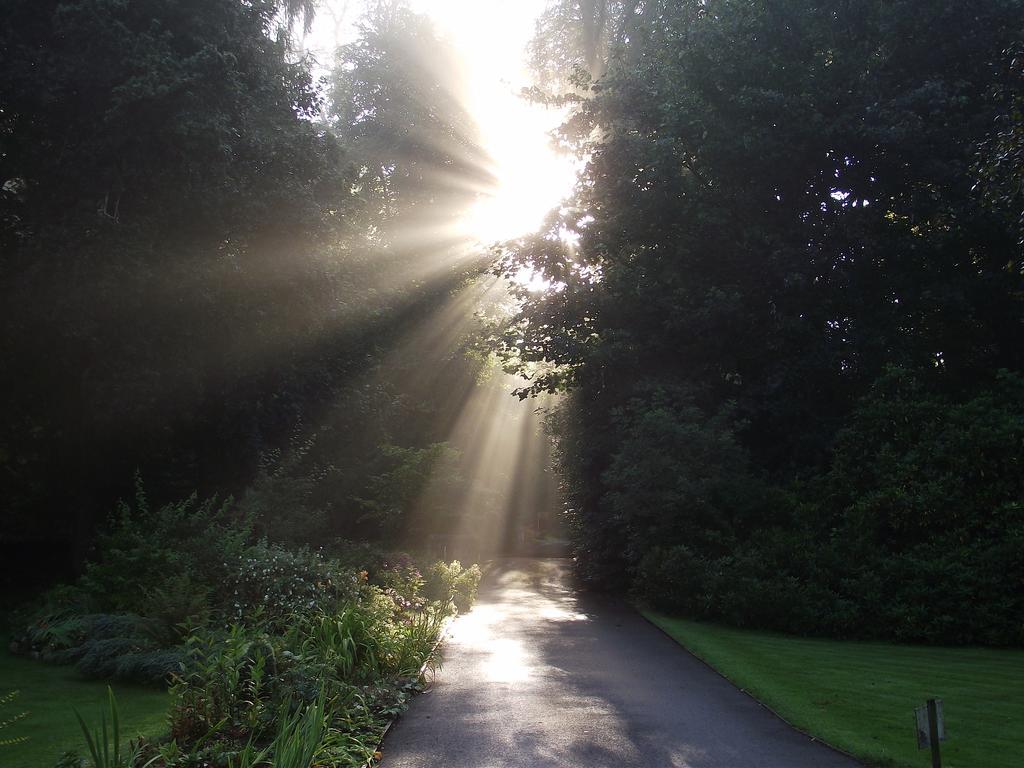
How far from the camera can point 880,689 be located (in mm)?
10328

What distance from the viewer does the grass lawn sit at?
25.8 ft

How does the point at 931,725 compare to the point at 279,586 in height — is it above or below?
below

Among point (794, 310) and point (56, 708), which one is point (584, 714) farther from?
point (794, 310)

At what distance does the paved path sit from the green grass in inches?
91.2

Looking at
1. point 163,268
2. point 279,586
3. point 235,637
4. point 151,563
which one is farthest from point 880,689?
point 163,268

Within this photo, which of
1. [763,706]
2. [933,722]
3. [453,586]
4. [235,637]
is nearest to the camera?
[933,722]

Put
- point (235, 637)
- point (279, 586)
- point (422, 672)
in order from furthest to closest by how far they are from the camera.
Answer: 1. point (279, 586)
2. point (422, 672)
3. point (235, 637)

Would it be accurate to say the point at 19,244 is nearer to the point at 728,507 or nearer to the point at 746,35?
the point at 728,507

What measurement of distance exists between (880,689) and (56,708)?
8613mm

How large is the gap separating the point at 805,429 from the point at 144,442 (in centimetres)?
1440

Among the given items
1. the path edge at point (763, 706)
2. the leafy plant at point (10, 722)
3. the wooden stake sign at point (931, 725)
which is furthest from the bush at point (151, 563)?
the wooden stake sign at point (931, 725)

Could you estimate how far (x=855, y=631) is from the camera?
15430 millimetres

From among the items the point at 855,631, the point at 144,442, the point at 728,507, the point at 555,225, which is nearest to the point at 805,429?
the point at 728,507

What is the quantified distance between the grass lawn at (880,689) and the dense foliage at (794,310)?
1.88 m
